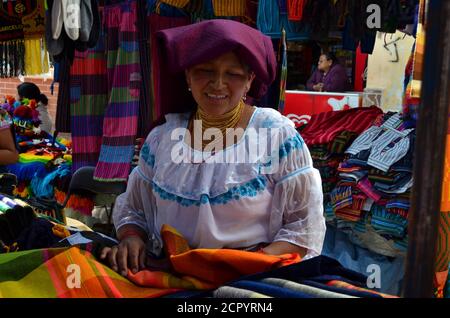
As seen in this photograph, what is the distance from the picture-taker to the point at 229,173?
70.4 inches

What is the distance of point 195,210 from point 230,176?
167mm

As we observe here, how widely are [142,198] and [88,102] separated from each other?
2.92 m

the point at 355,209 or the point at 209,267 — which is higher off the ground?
the point at 209,267

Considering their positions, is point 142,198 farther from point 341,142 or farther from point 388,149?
point 341,142

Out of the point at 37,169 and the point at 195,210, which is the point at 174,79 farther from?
the point at 37,169

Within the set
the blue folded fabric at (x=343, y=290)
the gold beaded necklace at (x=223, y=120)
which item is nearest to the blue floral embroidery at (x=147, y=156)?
the gold beaded necklace at (x=223, y=120)

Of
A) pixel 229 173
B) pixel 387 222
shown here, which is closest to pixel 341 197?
pixel 387 222

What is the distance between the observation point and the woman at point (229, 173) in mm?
1744

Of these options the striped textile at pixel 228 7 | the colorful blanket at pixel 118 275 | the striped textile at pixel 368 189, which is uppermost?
the striped textile at pixel 228 7

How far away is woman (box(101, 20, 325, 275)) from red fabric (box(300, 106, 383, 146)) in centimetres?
221

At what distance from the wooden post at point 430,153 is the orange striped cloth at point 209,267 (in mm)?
720

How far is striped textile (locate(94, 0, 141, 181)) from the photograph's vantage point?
175 inches

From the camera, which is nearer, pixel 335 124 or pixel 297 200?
pixel 297 200

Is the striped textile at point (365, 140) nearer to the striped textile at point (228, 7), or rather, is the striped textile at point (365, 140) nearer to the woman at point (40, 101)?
the striped textile at point (228, 7)
